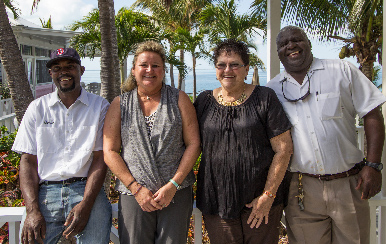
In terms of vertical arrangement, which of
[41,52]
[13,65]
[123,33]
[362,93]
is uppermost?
[41,52]

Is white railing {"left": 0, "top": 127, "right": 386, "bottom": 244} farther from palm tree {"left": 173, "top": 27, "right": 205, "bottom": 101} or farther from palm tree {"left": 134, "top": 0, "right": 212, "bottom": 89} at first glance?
palm tree {"left": 134, "top": 0, "right": 212, "bottom": 89}

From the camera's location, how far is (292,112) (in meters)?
2.70

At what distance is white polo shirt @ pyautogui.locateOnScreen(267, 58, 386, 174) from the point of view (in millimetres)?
2619

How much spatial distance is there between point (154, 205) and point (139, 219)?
0.61 feet

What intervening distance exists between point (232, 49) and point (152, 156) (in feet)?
3.12

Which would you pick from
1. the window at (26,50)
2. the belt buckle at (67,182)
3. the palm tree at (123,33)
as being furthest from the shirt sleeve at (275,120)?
the window at (26,50)

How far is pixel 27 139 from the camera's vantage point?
8.76 feet

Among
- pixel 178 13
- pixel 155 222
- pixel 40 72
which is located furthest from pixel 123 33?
pixel 178 13

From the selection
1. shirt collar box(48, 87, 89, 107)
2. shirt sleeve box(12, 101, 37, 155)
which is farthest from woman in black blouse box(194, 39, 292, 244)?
shirt sleeve box(12, 101, 37, 155)

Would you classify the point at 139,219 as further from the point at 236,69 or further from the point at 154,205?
the point at 236,69

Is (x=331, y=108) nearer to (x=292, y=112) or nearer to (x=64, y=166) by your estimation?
(x=292, y=112)

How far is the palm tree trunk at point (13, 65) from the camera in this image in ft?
16.7

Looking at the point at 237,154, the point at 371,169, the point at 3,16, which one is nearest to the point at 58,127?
the point at 237,154

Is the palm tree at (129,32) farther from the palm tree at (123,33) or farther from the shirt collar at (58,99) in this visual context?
the shirt collar at (58,99)
